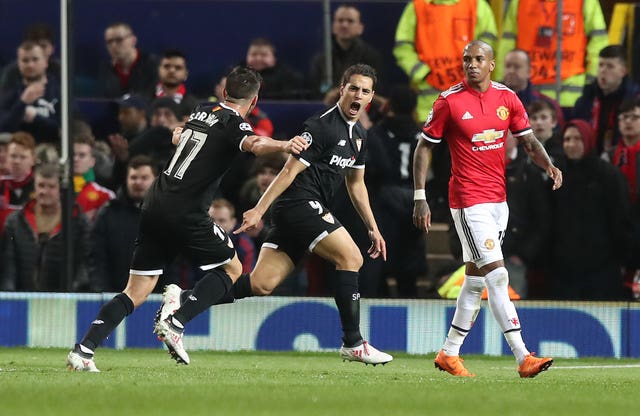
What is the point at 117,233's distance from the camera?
12867 millimetres

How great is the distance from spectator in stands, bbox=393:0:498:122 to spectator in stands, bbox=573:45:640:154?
1099 mm

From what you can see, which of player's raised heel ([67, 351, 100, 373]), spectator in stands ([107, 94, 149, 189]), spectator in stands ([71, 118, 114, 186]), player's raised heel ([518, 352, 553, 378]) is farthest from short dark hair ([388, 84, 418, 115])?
player's raised heel ([67, 351, 100, 373])

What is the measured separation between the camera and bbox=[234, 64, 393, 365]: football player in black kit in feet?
31.5

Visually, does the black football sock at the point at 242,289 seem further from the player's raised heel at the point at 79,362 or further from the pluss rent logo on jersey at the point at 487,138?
the pluss rent logo on jersey at the point at 487,138

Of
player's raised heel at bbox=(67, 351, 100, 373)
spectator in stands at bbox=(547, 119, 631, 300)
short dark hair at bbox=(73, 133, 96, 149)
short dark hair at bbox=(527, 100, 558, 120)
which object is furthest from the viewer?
short dark hair at bbox=(73, 133, 96, 149)

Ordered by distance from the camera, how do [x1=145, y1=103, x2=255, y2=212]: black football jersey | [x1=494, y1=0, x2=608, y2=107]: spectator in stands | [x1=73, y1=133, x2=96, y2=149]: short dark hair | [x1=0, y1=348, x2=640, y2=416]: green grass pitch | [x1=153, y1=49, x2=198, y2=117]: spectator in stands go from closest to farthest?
1. [x1=0, y1=348, x2=640, y2=416]: green grass pitch
2. [x1=145, y1=103, x2=255, y2=212]: black football jersey
3. [x1=73, y1=133, x2=96, y2=149]: short dark hair
4. [x1=494, y1=0, x2=608, y2=107]: spectator in stands
5. [x1=153, y1=49, x2=198, y2=117]: spectator in stands

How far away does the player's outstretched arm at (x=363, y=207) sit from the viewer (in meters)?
9.86

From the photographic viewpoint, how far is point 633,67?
13539 mm

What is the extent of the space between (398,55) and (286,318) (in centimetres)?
Answer: 281

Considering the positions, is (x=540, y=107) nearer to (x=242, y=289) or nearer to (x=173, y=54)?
(x=173, y=54)

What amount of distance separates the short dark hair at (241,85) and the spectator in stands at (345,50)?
176 inches

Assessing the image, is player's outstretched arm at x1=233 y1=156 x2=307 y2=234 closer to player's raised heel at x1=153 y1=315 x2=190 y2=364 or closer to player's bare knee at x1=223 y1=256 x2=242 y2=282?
player's bare knee at x1=223 y1=256 x2=242 y2=282

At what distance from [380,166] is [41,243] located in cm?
323

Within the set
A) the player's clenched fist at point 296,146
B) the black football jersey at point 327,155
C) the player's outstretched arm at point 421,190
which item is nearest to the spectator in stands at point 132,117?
the black football jersey at point 327,155
